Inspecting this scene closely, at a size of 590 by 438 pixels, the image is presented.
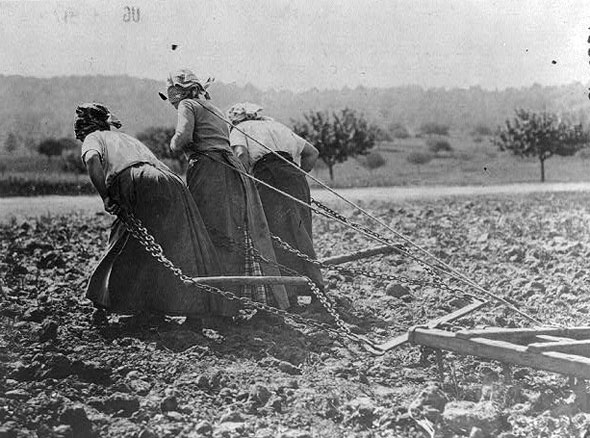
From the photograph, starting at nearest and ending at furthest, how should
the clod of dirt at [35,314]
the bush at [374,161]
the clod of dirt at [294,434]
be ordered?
1. the clod of dirt at [294,434]
2. the clod of dirt at [35,314]
3. the bush at [374,161]

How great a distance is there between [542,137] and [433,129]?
→ 537cm

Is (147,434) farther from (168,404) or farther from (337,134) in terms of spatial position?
(337,134)

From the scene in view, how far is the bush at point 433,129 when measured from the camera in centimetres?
2025

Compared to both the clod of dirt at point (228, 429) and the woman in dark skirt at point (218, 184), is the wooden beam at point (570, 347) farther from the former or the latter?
the woman in dark skirt at point (218, 184)

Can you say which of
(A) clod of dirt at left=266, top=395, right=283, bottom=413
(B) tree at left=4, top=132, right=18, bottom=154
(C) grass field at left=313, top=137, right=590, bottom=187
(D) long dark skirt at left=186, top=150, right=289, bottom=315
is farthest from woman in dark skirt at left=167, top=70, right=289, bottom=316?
(C) grass field at left=313, top=137, right=590, bottom=187

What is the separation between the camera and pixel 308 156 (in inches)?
166

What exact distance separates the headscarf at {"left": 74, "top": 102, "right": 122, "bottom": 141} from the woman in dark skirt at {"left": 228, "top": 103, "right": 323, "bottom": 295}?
706 mm

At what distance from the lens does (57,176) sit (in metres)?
10.5

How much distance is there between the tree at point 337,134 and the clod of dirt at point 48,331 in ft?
37.0

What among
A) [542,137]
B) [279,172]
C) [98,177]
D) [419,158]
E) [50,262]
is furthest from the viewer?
[419,158]

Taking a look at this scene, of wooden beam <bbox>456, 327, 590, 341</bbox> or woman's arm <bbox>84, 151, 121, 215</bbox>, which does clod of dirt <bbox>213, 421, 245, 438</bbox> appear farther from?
woman's arm <bbox>84, 151, 121, 215</bbox>

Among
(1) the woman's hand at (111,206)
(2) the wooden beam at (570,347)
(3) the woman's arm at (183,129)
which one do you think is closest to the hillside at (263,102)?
(3) the woman's arm at (183,129)

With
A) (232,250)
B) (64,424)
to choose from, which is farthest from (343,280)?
(64,424)

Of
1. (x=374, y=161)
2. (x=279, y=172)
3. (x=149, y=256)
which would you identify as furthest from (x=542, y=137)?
(x=149, y=256)
